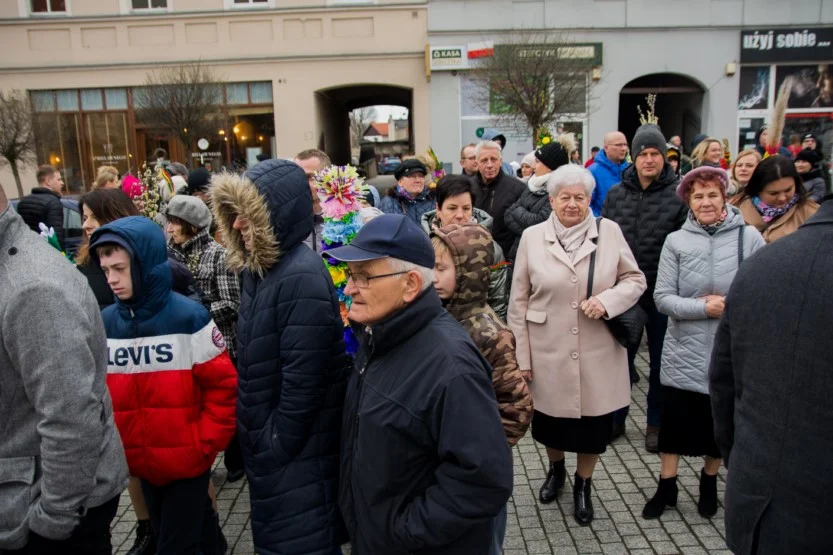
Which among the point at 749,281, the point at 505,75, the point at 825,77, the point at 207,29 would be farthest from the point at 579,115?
the point at 749,281

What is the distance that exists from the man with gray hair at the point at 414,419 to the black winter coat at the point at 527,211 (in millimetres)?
3303

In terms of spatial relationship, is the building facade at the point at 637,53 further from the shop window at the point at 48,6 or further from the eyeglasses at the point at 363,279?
the eyeglasses at the point at 363,279

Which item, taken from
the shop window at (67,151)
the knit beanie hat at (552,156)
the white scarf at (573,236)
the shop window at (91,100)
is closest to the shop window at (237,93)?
the shop window at (91,100)

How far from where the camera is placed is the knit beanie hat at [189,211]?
4332 mm

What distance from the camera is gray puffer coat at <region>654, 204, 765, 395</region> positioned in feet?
12.3

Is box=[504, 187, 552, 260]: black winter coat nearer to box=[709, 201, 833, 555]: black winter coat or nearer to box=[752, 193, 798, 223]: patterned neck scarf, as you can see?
box=[752, 193, 798, 223]: patterned neck scarf

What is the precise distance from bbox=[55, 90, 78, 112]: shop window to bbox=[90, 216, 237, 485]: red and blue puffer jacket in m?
20.9

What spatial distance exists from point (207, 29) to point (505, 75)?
10.5 meters

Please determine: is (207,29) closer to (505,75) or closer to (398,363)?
(505,75)

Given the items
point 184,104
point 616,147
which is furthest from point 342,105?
point 616,147

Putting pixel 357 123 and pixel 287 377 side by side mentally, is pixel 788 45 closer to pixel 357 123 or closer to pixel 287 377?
pixel 287 377

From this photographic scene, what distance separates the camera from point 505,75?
14.7m

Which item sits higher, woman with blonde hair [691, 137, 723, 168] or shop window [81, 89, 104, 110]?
shop window [81, 89, 104, 110]

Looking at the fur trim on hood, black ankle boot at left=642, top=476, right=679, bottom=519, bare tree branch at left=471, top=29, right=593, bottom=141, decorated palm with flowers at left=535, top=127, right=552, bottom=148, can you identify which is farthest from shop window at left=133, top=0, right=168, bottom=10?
black ankle boot at left=642, top=476, right=679, bottom=519
